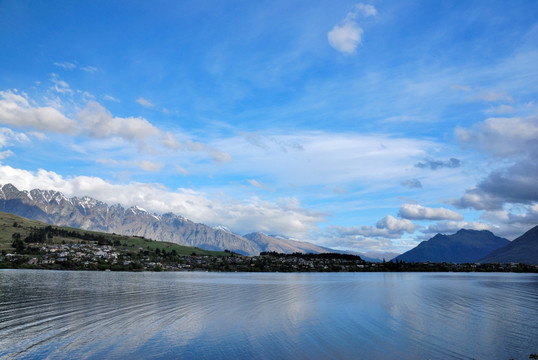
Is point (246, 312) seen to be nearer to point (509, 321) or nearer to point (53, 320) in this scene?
point (53, 320)

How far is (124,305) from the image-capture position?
66562 mm

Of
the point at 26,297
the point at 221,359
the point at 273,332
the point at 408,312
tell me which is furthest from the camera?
the point at 26,297

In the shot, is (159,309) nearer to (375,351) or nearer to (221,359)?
(221,359)

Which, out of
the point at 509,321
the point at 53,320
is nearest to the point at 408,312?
the point at 509,321

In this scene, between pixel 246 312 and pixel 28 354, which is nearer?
pixel 28 354

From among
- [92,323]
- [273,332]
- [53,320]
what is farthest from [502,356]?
[53,320]

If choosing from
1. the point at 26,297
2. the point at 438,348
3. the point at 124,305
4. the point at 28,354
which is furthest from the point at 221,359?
the point at 26,297

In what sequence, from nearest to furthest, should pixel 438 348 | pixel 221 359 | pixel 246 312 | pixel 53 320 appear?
pixel 221 359
pixel 438 348
pixel 53 320
pixel 246 312

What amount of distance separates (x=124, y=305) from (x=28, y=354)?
35.1m

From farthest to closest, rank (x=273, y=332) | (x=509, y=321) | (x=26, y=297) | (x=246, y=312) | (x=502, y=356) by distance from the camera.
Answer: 1. (x=26, y=297)
2. (x=246, y=312)
3. (x=509, y=321)
4. (x=273, y=332)
5. (x=502, y=356)

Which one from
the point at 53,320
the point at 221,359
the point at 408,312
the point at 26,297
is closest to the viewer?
the point at 221,359

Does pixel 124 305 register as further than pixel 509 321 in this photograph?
Yes

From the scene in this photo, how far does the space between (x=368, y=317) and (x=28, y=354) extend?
4624cm

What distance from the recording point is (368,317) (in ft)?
197
